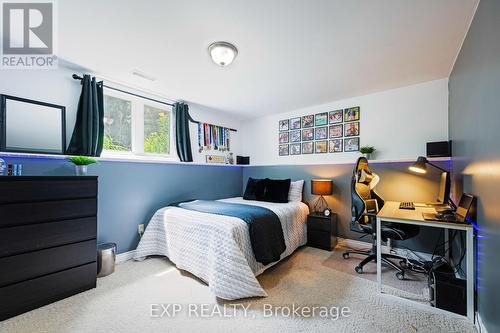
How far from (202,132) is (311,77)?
2.10 metres

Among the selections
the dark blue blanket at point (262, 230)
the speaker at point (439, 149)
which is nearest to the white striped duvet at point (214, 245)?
the dark blue blanket at point (262, 230)

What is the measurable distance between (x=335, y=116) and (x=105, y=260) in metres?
3.65

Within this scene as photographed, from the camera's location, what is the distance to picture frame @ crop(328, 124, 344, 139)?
3414 mm

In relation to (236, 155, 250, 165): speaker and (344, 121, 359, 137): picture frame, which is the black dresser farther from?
(344, 121, 359, 137): picture frame

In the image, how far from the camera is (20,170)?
1.91 meters

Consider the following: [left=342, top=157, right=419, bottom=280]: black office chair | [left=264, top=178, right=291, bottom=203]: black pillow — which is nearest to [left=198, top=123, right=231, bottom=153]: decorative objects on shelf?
[left=264, top=178, right=291, bottom=203]: black pillow

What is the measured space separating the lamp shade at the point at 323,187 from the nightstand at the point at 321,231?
337 mm

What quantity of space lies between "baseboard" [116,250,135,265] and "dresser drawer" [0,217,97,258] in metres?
0.73

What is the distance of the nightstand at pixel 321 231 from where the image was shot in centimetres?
303

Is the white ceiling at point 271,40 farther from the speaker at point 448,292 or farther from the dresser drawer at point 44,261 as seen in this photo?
the speaker at point 448,292

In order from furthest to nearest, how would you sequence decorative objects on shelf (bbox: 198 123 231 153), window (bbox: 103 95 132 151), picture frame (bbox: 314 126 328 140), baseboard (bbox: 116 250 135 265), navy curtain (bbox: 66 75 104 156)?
decorative objects on shelf (bbox: 198 123 231 153) → picture frame (bbox: 314 126 328 140) → window (bbox: 103 95 132 151) → baseboard (bbox: 116 250 135 265) → navy curtain (bbox: 66 75 104 156)

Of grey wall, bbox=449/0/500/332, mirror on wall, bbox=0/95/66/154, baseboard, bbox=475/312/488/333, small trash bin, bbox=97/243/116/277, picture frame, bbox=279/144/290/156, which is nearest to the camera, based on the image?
grey wall, bbox=449/0/500/332

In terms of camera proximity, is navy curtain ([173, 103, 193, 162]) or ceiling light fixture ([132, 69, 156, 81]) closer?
ceiling light fixture ([132, 69, 156, 81])

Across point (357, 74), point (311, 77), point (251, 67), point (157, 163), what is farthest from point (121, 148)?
point (357, 74)
